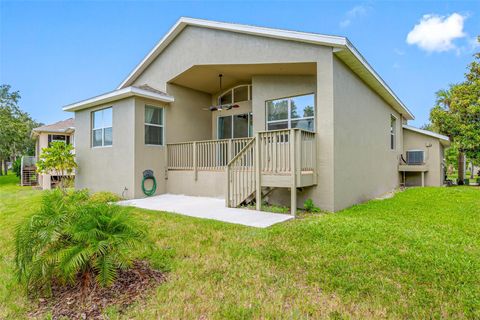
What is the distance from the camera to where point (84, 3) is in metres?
10.8

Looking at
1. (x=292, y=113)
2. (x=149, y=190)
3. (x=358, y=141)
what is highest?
(x=292, y=113)

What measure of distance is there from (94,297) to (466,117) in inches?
847

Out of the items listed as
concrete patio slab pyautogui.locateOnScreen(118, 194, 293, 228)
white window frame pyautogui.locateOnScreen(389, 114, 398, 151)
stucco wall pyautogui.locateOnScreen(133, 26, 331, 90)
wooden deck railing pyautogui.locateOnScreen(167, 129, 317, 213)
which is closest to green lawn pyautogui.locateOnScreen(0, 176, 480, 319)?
concrete patio slab pyautogui.locateOnScreen(118, 194, 293, 228)

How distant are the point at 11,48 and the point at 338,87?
1893 cm

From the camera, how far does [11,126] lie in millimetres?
19891

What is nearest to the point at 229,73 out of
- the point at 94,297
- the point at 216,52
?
the point at 216,52

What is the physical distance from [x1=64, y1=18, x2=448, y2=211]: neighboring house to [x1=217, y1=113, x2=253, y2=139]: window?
47mm

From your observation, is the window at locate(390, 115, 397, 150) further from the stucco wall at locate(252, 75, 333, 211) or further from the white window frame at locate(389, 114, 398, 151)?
the stucco wall at locate(252, 75, 333, 211)

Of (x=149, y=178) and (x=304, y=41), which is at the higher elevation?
(x=304, y=41)

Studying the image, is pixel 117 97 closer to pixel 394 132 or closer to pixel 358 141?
pixel 358 141

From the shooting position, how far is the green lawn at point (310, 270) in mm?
2564

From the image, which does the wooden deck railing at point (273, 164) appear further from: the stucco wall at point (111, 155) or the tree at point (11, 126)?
the tree at point (11, 126)

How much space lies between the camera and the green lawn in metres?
2.56

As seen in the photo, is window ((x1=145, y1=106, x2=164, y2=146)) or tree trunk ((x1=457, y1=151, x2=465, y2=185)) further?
tree trunk ((x1=457, y1=151, x2=465, y2=185))
